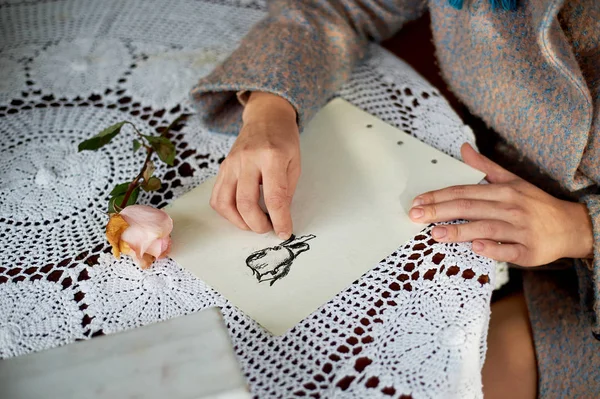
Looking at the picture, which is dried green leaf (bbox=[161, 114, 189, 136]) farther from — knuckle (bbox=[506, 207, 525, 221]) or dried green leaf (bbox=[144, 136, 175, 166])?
knuckle (bbox=[506, 207, 525, 221])

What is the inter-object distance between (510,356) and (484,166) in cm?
26

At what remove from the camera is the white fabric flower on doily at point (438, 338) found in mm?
444

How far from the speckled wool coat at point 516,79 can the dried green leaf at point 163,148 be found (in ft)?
0.24

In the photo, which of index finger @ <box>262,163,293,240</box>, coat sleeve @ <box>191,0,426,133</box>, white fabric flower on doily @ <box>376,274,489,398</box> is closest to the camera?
white fabric flower on doily @ <box>376,274,489,398</box>

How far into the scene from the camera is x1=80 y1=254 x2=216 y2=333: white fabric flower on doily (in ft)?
1.61

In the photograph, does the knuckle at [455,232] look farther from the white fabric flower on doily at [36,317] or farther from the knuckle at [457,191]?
the white fabric flower on doily at [36,317]

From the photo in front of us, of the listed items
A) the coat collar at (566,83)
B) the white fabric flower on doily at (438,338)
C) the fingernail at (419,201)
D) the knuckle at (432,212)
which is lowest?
the white fabric flower on doily at (438,338)

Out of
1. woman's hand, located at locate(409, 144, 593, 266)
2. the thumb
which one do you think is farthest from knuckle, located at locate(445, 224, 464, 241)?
the thumb

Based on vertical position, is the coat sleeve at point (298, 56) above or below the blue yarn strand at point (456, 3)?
below

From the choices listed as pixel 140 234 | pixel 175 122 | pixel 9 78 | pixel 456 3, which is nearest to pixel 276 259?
pixel 140 234

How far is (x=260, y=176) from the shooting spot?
1.93 feet

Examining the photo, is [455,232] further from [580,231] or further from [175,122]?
[175,122]

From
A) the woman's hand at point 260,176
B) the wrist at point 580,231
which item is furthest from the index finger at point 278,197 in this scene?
the wrist at point 580,231

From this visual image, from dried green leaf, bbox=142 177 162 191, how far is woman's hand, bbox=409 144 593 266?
0.27 metres
